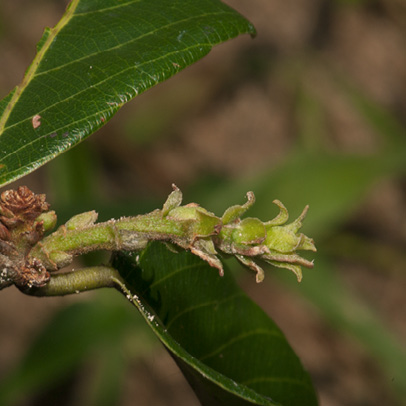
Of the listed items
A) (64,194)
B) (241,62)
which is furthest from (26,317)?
(241,62)

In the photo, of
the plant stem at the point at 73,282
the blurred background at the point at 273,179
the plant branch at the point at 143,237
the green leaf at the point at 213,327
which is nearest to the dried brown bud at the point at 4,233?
the plant branch at the point at 143,237

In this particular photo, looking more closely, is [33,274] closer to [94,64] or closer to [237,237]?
[237,237]

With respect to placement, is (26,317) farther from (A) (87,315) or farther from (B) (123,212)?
(B) (123,212)

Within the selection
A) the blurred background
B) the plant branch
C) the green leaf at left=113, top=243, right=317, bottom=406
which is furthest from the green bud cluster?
the blurred background

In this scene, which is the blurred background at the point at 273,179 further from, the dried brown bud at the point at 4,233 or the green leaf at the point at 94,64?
the dried brown bud at the point at 4,233

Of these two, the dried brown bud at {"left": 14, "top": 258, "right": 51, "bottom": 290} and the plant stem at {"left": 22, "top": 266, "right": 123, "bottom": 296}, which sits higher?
the dried brown bud at {"left": 14, "top": 258, "right": 51, "bottom": 290}

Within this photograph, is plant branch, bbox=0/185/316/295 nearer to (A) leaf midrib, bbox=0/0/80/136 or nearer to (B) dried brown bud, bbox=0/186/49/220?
(B) dried brown bud, bbox=0/186/49/220
